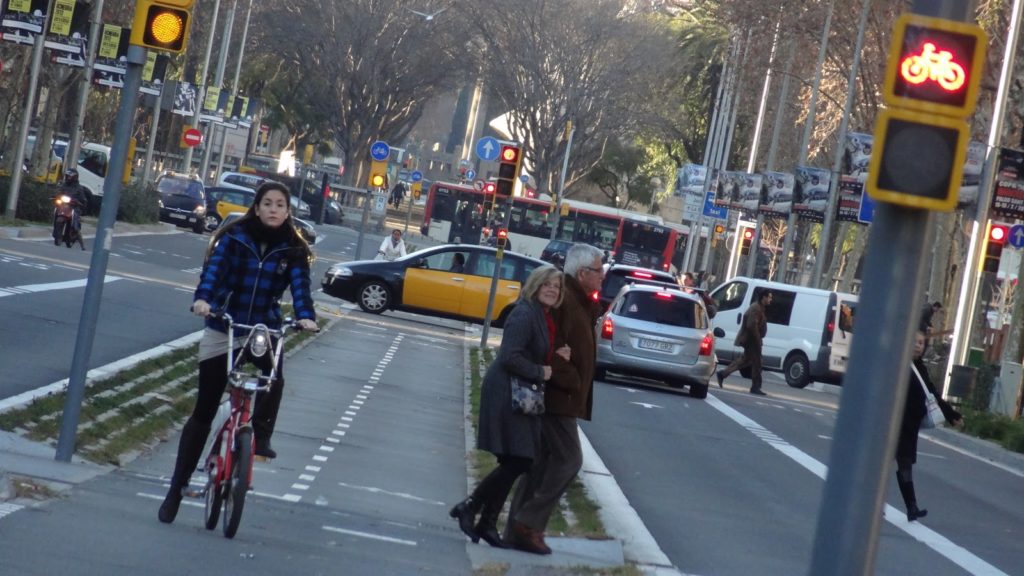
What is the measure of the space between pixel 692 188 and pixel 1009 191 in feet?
103

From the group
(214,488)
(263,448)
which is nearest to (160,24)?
(263,448)

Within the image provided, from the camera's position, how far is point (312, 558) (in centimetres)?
792

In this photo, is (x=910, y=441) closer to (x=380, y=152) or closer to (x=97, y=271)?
(x=97, y=271)

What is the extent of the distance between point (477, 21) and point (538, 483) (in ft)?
193

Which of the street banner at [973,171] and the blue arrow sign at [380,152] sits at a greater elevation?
the street banner at [973,171]

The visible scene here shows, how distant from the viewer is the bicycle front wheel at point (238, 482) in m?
8.05

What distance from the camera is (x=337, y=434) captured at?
13.7 metres

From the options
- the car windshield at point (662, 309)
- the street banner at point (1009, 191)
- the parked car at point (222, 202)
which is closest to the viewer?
the car windshield at point (662, 309)

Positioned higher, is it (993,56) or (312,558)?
(993,56)

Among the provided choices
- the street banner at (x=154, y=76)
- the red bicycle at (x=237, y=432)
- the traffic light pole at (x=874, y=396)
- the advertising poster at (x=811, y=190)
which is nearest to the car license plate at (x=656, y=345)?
the red bicycle at (x=237, y=432)

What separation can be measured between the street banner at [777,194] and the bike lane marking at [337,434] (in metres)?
25.6

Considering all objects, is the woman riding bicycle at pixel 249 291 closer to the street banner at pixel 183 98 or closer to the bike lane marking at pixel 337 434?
the bike lane marking at pixel 337 434

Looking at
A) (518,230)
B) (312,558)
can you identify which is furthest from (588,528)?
(518,230)

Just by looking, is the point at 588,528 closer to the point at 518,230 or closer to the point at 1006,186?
the point at 1006,186
